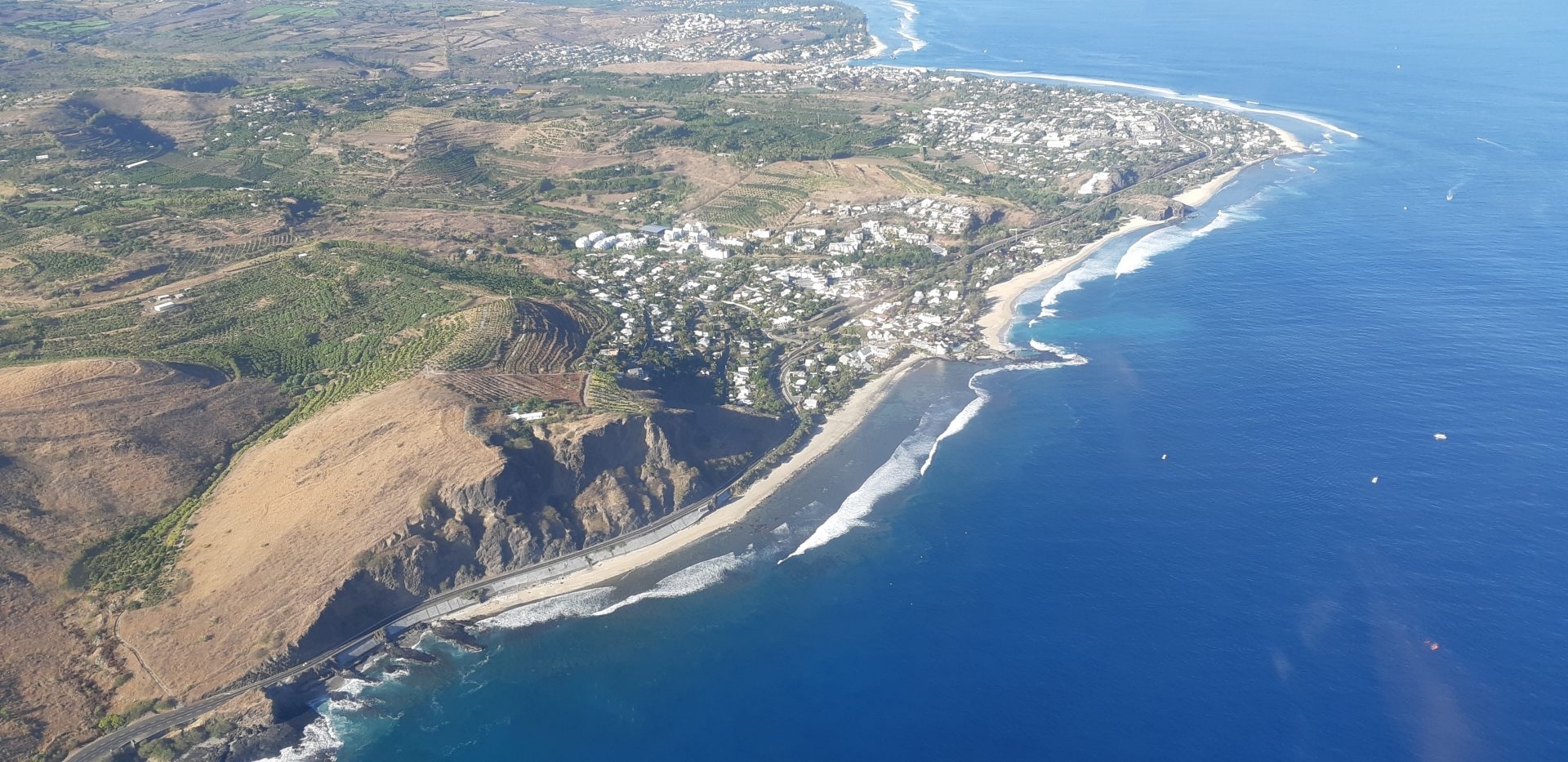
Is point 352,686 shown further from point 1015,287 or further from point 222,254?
point 1015,287

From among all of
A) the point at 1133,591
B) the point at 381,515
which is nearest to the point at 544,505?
the point at 381,515

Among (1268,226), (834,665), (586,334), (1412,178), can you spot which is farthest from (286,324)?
(1412,178)

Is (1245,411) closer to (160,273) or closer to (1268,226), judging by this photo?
(1268,226)

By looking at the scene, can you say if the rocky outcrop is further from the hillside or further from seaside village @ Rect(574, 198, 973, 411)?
the hillside

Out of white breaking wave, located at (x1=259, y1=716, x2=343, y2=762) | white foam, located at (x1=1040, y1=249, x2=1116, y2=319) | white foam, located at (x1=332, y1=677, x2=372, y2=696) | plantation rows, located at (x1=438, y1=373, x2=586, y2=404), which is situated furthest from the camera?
white foam, located at (x1=1040, y1=249, x2=1116, y2=319)

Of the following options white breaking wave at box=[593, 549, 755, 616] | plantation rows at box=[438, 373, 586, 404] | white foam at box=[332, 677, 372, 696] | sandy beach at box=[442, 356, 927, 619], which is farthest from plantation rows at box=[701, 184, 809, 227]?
white foam at box=[332, 677, 372, 696]

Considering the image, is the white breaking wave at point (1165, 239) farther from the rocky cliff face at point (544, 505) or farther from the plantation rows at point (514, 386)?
the plantation rows at point (514, 386)

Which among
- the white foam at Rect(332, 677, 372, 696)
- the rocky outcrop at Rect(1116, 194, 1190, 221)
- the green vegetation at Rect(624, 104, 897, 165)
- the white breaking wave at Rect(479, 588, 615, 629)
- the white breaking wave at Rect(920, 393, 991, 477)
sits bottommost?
the white foam at Rect(332, 677, 372, 696)
